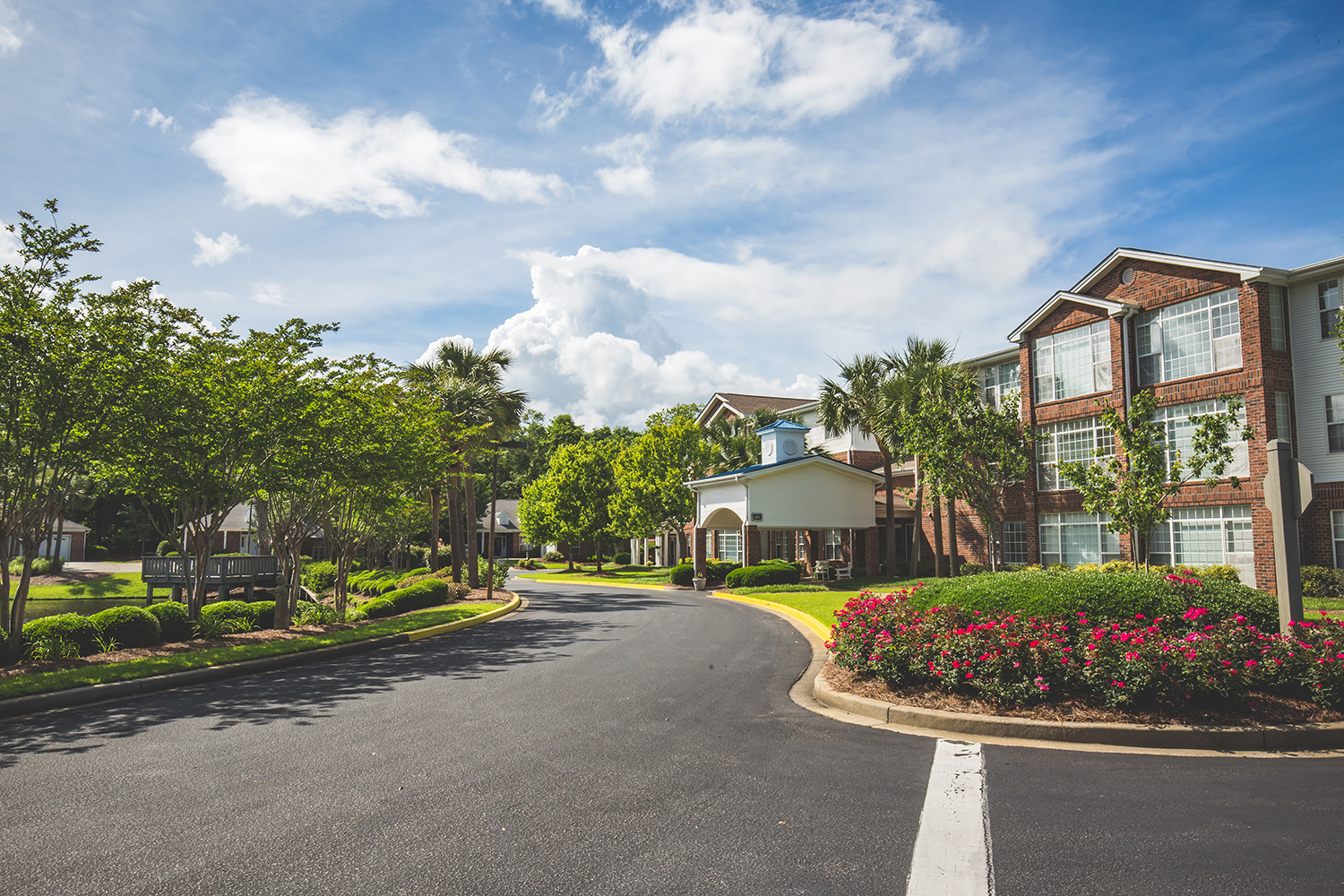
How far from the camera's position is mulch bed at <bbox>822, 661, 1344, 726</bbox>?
719cm

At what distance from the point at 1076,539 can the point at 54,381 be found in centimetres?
2781

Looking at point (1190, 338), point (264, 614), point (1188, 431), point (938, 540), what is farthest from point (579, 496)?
point (1190, 338)

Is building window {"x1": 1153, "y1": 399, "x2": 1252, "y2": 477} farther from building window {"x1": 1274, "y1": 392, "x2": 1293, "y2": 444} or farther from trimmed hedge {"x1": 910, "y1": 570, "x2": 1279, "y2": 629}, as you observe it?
trimmed hedge {"x1": 910, "y1": 570, "x2": 1279, "y2": 629}

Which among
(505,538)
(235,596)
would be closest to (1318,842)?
(235,596)

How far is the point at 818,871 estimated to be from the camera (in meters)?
4.47

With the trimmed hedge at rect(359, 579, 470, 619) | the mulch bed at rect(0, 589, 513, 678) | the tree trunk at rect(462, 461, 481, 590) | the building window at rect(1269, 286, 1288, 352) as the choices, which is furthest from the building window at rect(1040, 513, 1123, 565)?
the mulch bed at rect(0, 589, 513, 678)

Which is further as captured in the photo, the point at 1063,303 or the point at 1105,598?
the point at 1063,303

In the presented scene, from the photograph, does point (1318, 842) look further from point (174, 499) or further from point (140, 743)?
point (174, 499)

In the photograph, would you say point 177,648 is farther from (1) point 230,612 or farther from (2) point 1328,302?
(2) point 1328,302

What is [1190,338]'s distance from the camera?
2364 centimetres

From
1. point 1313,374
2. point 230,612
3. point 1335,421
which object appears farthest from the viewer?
point 1313,374

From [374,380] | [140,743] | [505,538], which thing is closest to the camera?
[140,743]

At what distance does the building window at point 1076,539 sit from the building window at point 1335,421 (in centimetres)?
605

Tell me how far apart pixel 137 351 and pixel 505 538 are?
63.1m
